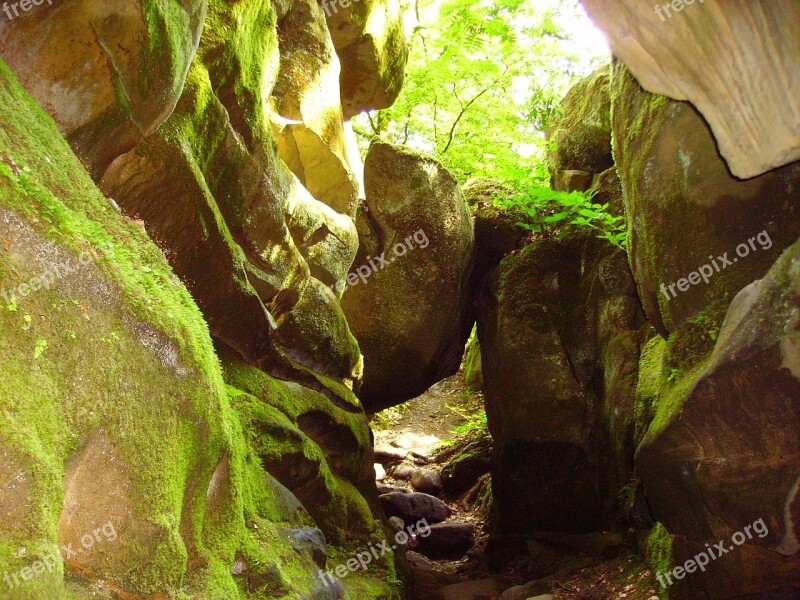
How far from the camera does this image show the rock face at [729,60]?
4.16m

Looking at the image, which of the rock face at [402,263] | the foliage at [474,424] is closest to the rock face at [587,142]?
the rock face at [402,263]

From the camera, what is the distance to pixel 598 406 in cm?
1171

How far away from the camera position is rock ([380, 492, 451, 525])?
44.5 ft

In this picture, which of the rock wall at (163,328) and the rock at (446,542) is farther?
the rock at (446,542)

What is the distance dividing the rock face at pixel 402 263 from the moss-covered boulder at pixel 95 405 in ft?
28.7

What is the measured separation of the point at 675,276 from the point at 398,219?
279 inches

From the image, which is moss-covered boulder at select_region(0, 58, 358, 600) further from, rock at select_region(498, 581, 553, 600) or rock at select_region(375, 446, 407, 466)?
rock at select_region(375, 446, 407, 466)

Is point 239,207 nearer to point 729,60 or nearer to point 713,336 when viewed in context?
point 729,60

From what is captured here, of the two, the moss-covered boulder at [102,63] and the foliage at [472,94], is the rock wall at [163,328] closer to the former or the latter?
the moss-covered boulder at [102,63]

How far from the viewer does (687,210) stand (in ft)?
23.0

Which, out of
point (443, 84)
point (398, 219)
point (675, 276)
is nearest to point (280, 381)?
point (675, 276)

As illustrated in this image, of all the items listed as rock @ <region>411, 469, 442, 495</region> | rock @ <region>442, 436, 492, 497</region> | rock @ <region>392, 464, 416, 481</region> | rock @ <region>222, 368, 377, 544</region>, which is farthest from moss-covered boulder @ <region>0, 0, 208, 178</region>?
rock @ <region>392, 464, 416, 481</region>

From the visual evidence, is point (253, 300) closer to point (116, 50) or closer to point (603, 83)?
point (116, 50)

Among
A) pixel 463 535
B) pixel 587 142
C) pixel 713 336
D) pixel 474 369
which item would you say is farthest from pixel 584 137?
pixel 463 535
